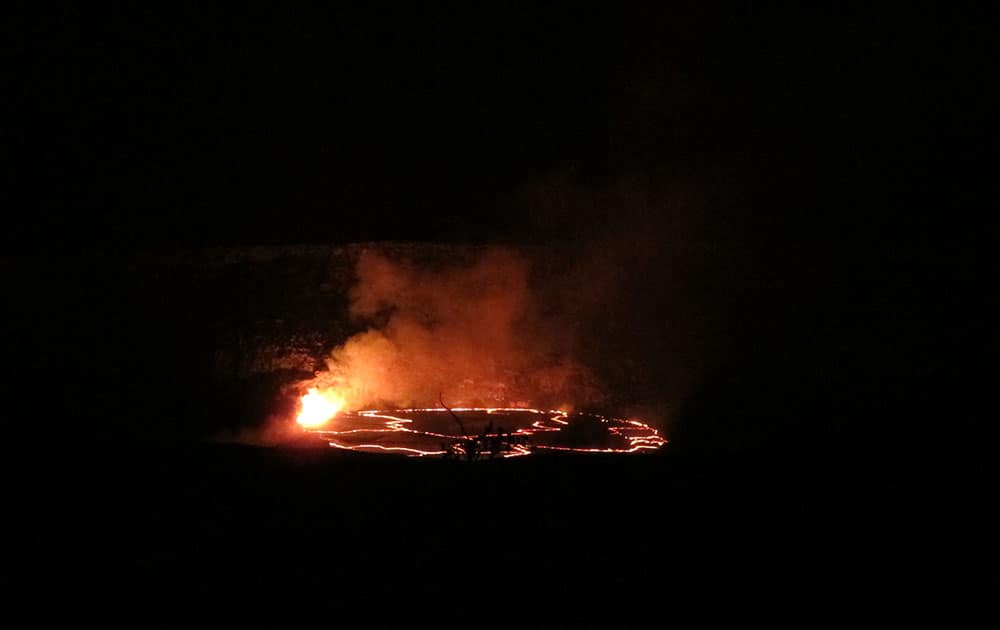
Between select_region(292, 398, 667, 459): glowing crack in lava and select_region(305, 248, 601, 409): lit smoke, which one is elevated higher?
select_region(305, 248, 601, 409): lit smoke

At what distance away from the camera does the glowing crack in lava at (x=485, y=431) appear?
251 inches

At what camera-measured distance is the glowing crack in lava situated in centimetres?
636

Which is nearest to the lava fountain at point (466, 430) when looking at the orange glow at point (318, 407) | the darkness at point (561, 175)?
the orange glow at point (318, 407)

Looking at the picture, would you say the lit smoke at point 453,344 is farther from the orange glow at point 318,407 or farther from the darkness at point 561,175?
the darkness at point 561,175

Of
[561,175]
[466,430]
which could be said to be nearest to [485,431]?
[466,430]

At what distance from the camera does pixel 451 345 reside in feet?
28.0

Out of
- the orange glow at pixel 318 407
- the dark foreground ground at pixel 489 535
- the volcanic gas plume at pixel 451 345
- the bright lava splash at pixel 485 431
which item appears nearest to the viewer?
the dark foreground ground at pixel 489 535

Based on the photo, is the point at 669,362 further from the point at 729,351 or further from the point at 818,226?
the point at 818,226

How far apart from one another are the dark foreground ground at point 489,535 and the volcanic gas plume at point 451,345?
12.8 ft

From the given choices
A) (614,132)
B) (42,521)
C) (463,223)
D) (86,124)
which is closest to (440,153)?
(463,223)

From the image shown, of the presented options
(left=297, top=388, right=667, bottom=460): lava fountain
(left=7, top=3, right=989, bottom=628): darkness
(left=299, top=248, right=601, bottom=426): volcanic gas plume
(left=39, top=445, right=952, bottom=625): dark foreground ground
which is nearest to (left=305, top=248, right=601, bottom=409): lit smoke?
(left=299, top=248, right=601, bottom=426): volcanic gas plume

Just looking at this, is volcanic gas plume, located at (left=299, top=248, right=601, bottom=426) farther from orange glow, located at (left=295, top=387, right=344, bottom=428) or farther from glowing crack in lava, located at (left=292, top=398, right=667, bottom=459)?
glowing crack in lava, located at (left=292, top=398, right=667, bottom=459)

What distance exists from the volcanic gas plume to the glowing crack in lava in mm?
245

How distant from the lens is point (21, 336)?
7.64 metres
